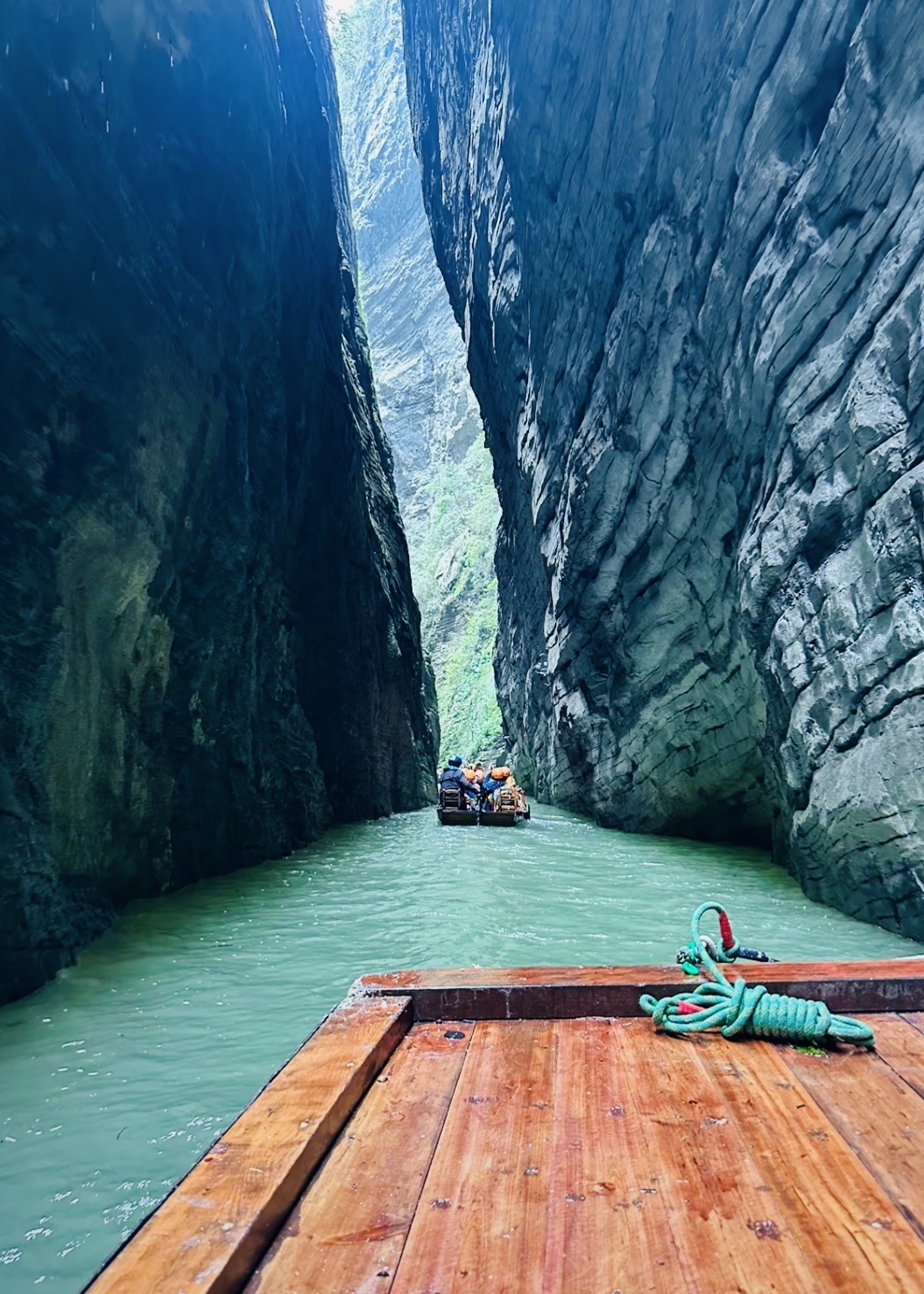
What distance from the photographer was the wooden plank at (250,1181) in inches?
46.6

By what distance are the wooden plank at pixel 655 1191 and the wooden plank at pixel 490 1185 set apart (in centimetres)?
4

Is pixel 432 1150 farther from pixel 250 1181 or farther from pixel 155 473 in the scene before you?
pixel 155 473

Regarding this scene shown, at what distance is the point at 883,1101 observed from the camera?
181 centimetres

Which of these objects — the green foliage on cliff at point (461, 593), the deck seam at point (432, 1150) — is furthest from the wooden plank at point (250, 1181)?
the green foliage on cliff at point (461, 593)

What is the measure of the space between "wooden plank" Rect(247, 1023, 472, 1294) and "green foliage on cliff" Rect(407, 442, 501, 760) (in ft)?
132

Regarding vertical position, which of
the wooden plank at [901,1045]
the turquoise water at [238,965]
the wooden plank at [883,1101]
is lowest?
the turquoise water at [238,965]

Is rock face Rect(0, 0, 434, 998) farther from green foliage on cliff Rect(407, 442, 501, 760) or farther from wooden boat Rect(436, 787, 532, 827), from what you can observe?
green foliage on cliff Rect(407, 442, 501, 760)

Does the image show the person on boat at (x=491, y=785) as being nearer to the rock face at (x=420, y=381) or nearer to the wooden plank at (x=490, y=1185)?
the wooden plank at (x=490, y=1185)

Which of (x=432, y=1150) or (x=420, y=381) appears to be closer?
(x=432, y=1150)

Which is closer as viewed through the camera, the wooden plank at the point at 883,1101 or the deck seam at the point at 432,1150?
the deck seam at the point at 432,1150

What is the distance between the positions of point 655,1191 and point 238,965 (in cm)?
451

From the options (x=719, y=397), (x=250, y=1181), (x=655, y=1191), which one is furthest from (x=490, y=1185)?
(x=719, y=397)

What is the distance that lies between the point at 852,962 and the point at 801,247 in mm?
7755

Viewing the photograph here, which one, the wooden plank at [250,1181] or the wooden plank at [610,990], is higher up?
the wooden plank at [610,990]
